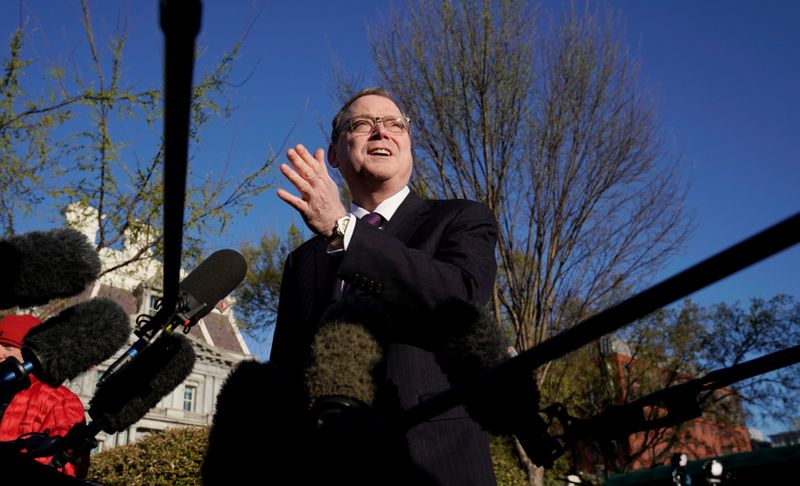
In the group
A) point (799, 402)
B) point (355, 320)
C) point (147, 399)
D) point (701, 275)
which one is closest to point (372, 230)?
point (355, 320)

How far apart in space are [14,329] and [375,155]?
3104 mm

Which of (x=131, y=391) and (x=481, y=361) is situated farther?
(x=131, y=391)

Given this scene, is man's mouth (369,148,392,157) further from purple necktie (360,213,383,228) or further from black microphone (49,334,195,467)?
black microphone (49,334,195,467)

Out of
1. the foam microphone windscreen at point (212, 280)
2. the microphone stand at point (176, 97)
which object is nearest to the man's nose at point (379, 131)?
the foam microphone windscreen at point (212, 280)

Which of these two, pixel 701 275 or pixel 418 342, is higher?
pixel 418 342

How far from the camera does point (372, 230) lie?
1.83 m

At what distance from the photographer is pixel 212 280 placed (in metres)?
2.46

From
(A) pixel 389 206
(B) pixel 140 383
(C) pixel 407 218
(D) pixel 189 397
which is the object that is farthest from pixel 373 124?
(D) pixel 189 397

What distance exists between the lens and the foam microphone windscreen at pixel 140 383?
229 cm

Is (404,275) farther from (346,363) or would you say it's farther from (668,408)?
(668,408)

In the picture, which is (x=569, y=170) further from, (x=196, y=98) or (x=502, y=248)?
(x=196, y=98)

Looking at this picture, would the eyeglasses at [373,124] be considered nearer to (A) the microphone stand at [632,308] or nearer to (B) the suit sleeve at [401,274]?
(B) the suit sleeve at [401,274]

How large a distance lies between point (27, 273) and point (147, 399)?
36.6 inches

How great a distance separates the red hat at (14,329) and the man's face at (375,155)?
2.71 m
